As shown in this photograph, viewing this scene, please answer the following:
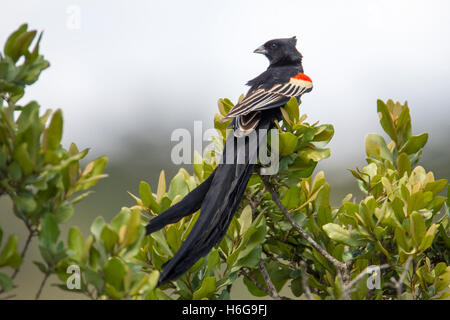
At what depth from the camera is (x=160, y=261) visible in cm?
203

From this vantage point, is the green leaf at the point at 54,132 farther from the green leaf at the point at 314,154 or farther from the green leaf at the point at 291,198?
the green leaf at the point at 291,198

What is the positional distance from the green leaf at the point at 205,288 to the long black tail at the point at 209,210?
0.21 meters

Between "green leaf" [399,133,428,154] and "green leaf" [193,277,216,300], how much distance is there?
131 cm

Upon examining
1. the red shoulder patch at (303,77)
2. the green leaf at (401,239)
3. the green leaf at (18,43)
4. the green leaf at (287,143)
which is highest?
the red shoulder patch at (303,77)

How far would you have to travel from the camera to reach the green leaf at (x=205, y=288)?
1850 mm

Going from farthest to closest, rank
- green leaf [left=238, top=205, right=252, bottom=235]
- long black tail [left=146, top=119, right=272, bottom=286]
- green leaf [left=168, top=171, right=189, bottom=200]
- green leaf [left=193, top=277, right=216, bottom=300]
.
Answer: green leaf [left=168, top=171, right=189, bottom=200], green leaf [left=238, top=205, right=252, bottom=235], green leaf [left=193, top=277, right=216, bottom=300], long black tail [left=146, top=119, right=272, bottom=286]

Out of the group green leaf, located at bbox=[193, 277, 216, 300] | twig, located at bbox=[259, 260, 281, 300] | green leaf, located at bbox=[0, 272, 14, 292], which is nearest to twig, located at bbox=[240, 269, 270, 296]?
twig, located at bbox=[259, 260, 281, 300]

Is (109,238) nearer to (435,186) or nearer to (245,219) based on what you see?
(245,219)

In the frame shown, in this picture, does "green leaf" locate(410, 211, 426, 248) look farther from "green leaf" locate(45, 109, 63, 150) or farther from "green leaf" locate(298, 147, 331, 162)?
"green leaf" locate(45, 109, 63, 150)

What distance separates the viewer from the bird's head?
11.9 ft

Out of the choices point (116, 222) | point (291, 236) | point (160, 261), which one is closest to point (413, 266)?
point (291, 236)

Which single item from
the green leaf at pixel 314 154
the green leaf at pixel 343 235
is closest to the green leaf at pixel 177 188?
the green leaf at pixel 314 154
